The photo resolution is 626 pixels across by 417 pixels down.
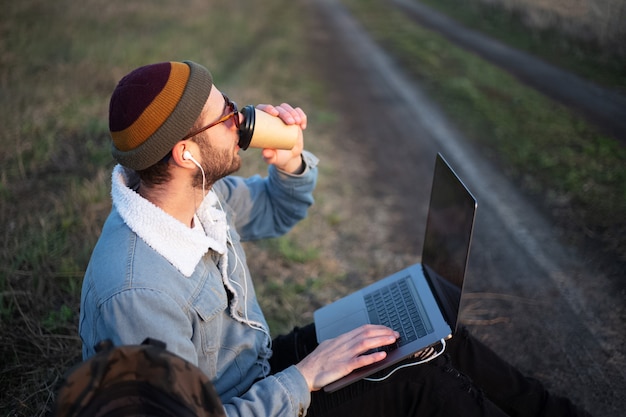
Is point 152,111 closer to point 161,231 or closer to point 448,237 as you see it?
point 161,231

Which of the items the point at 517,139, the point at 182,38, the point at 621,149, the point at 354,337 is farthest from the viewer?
the point at 182,38

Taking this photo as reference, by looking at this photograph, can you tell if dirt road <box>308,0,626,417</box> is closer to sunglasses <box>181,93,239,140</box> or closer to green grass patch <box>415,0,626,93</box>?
sunglasses <box>181,93,239,140</box>

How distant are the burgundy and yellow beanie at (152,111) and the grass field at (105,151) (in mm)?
1546

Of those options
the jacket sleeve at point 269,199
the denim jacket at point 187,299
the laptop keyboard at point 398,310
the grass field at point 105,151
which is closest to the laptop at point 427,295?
the laptop keyboard at point 398,310

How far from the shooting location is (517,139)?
256 inches

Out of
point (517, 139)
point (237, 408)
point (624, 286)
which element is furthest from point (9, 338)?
point (517, 139)

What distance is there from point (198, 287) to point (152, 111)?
2.01 ft

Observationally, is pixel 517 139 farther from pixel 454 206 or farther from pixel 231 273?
pixel 231 273

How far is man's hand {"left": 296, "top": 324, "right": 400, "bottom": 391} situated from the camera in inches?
75.8

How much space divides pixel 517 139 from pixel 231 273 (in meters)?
5.12

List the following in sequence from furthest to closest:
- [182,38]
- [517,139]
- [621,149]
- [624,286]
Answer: [182,38], [517,139], [621,149], [624,286]

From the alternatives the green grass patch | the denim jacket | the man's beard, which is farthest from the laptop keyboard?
the green grass patch

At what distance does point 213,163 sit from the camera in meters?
2.11

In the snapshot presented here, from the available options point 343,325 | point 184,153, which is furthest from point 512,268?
point 184,153
